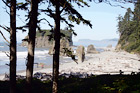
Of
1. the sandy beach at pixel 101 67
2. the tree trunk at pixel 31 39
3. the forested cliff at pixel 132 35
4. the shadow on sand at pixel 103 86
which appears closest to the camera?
the shadow on sand at pixel 103 86

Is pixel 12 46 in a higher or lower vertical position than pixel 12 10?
lower

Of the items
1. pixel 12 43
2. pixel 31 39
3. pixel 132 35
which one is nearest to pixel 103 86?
pixel 31 39

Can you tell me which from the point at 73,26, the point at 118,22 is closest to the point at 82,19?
the point at 73,26

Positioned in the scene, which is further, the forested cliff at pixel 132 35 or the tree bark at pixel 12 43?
the forested cliff at pixel 132 35

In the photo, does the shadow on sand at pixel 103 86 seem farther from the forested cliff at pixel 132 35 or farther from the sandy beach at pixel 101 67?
the forested cliff at pixel 132 35

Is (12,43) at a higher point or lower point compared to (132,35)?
lower

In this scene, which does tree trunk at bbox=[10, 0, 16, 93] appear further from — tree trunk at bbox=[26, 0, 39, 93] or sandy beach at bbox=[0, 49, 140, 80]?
sandy beach at bbox=[0, 49, 140, 80]

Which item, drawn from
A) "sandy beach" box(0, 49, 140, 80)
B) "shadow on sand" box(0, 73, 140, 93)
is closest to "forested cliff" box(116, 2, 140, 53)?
"sandy beach" box(0, 49, 140, 80)

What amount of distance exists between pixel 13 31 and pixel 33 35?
706mm

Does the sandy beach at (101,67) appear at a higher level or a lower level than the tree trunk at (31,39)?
lower

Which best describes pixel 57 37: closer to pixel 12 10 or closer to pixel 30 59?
pixel 30 59

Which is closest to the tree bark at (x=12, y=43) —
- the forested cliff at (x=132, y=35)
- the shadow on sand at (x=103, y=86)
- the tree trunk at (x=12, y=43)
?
the tree trunk at (x=12, y=43)

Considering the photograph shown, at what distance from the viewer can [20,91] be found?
763 centimetres

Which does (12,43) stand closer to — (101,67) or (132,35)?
(101,67)
